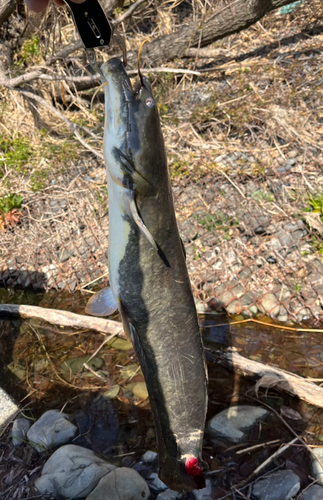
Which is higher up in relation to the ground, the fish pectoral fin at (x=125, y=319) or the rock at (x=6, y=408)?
the fish pectoral fin at (x=125, y=319)

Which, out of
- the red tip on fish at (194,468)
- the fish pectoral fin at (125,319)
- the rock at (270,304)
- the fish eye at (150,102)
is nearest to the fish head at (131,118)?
the fish eye at (150,102)

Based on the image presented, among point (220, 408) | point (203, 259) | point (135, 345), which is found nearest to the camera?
point (135, 345)

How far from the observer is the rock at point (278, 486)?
2879mm

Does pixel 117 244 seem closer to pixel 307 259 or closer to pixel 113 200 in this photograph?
pixel 113 200

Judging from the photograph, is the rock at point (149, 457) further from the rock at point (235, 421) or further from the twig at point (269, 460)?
the twig at point (269, 460)

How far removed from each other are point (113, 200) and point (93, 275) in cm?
367

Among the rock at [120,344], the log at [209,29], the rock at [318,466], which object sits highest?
the log at [209,29]

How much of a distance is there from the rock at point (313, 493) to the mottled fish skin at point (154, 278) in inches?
35.9

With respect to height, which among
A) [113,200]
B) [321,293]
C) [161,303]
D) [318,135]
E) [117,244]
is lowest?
[321,293]

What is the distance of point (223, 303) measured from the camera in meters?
4.81

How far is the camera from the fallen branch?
14.2ft

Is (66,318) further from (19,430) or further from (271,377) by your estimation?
(271,377)

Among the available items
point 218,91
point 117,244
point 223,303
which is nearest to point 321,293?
point 223,303

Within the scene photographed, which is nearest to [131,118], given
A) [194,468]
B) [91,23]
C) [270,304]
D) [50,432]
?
[91,23]
